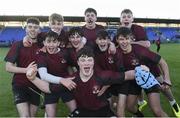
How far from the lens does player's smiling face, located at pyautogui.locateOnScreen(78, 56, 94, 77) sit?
597 centimetres

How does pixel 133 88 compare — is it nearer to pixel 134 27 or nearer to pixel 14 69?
pixel 134 27

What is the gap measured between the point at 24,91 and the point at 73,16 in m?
48.9

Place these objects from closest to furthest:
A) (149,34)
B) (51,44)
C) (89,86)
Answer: (89,86)
(51,44)
(149,34)

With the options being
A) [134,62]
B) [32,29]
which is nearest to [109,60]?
[134,62]

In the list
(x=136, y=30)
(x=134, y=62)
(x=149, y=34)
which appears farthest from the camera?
(x=149, y=34)

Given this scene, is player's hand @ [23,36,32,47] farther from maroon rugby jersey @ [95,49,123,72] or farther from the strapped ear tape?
the strapped ear tape

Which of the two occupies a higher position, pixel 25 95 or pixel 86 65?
pixel 86 65

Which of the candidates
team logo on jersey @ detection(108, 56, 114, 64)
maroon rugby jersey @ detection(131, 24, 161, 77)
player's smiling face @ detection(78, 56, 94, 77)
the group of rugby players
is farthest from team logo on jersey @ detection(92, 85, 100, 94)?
maroon rugby jersey @ detection(131, 24, 161, 77)

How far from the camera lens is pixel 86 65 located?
597 centimetres

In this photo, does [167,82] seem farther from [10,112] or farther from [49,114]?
[10,112]

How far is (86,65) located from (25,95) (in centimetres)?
192

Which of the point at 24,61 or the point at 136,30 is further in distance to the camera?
the point at 136,30

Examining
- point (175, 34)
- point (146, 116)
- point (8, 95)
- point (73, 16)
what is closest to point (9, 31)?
point (73, 16)

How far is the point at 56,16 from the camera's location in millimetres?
7801
